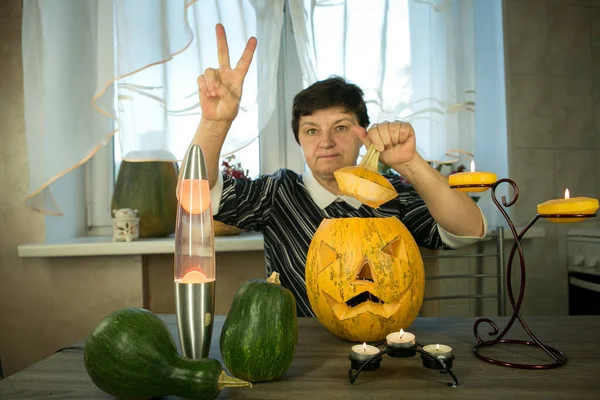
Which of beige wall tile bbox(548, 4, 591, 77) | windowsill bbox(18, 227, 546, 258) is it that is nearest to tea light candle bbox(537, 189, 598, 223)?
windowsill bbox(18, 227, 546, 258)

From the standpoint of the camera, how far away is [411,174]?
1.03 metres

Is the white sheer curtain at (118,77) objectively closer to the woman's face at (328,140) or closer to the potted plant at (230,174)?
the potted plant at (230,174)

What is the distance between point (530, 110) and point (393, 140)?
4.66 feet

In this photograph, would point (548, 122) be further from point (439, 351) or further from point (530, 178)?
point (439, 351)

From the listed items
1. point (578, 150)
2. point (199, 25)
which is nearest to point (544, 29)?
point (578, 150)

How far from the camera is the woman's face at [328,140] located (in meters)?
1.32

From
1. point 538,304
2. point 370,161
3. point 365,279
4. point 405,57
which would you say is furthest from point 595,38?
point 365,279

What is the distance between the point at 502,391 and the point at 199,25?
1596mm

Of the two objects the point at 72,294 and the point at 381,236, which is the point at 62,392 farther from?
the point at 72,294

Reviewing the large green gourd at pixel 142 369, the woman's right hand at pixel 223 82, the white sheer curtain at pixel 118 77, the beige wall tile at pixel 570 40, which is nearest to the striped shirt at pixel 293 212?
the woman's right hand at pixel 223 82

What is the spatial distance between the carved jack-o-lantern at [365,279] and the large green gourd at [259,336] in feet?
0.55

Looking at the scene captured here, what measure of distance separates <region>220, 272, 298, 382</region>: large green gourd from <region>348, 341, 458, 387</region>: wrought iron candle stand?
3.4 inches

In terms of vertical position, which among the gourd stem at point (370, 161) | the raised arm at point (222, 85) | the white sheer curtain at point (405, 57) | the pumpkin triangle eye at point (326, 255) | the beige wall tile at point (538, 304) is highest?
the white sheer curtain at point (405, 57)

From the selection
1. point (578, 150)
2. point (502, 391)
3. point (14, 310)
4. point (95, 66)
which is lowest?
point (14, 310)
